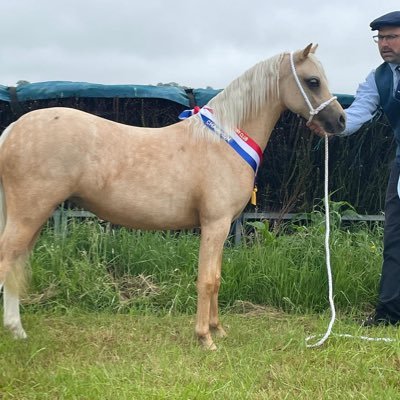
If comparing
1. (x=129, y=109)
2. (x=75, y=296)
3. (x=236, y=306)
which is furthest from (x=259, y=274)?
(x=129, y=109)

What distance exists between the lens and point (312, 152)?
5.52m

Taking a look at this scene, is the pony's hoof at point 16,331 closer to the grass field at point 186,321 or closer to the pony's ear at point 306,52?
the grass field at point 186,321

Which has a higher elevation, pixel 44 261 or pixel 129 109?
pixel 129 109

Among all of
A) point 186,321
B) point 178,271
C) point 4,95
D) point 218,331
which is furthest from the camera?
point 4,95

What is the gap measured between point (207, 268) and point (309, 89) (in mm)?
1295

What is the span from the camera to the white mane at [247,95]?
3.45 m

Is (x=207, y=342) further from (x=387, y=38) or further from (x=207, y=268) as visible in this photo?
(x=387, y=38)

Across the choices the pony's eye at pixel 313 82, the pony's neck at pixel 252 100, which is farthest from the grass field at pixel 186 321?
the pony's eye at pixel 313 82

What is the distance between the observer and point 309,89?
3.43 meters

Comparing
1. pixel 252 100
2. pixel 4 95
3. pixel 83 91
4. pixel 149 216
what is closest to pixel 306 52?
pixel 252 100

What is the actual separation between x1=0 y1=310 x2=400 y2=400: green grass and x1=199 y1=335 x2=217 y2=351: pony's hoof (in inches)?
2.0

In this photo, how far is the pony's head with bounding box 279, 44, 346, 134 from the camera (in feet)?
11.2

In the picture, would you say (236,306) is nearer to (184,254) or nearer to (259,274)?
(259,274)

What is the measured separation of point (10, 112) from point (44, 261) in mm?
1674
